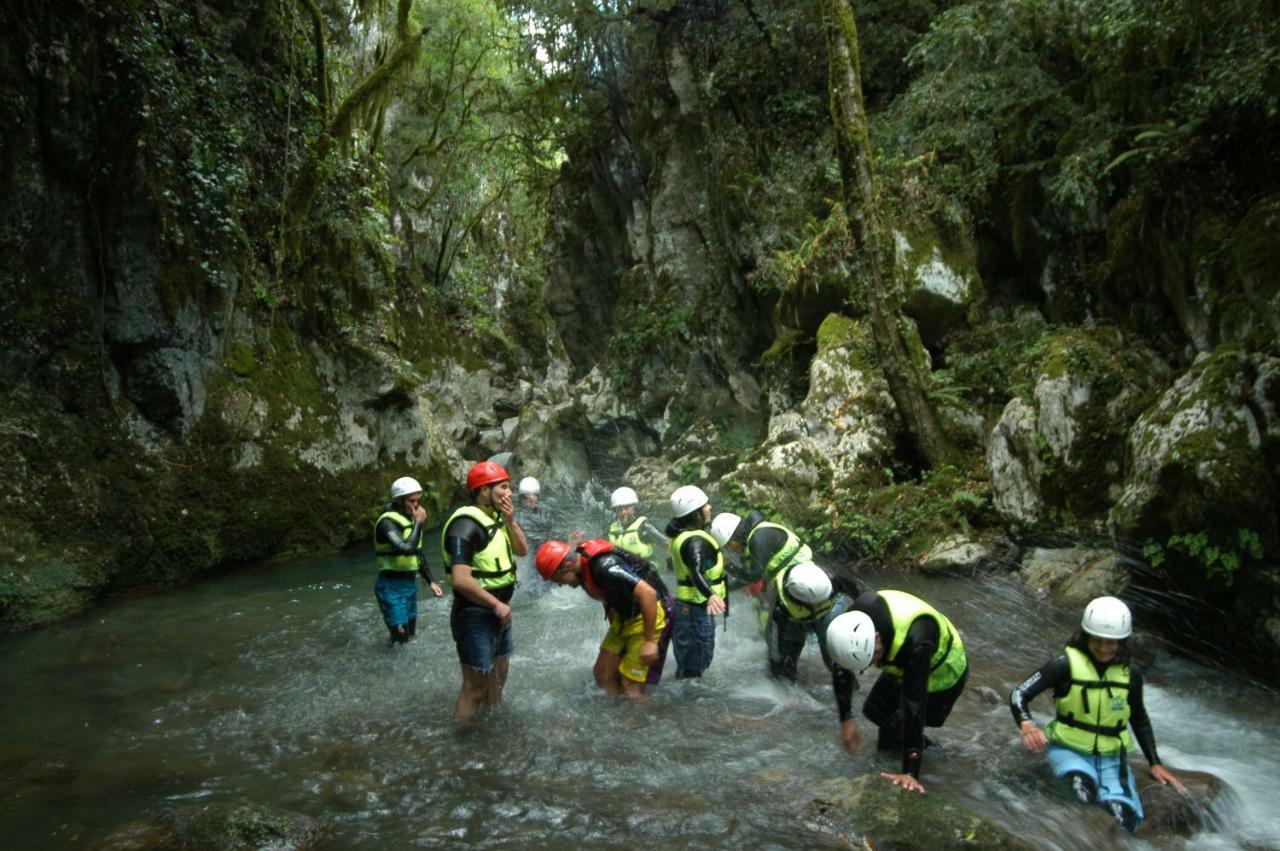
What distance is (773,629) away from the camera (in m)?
6.82

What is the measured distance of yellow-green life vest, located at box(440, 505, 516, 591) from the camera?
565 cm

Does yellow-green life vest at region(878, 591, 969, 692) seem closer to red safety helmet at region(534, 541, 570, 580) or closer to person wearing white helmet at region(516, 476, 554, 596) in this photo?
red safety helmet at region(534, 541, 570, 580)

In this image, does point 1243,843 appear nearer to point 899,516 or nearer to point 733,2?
point 899,516

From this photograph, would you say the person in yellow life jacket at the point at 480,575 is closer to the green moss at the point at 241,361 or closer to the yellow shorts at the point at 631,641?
the yellow shorts at the point at 631,641

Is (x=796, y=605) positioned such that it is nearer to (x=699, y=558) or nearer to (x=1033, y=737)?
(x=699, y=558)

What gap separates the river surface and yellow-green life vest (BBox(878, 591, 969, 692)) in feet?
2.23

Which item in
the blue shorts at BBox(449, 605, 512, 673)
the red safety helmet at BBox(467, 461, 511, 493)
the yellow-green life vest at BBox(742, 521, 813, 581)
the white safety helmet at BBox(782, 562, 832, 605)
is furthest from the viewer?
the yellow-green life vest at BBox(742, 521, 813, 581)

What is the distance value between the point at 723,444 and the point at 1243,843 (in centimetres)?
1483

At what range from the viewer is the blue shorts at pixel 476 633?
18.4 ft

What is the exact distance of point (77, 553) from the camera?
30.1 ft

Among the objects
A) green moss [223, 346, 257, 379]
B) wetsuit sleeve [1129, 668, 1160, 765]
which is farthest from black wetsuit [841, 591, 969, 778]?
green moss [223, 346, 257, 379]

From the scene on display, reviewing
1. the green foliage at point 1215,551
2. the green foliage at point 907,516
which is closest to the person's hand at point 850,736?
the green foliage at point 1215,551

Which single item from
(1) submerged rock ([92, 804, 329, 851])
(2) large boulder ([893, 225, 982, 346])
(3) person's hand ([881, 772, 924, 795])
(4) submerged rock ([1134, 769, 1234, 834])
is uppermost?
(2) large boulder ([893, 225, 982, 346])

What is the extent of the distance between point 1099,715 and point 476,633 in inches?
155
